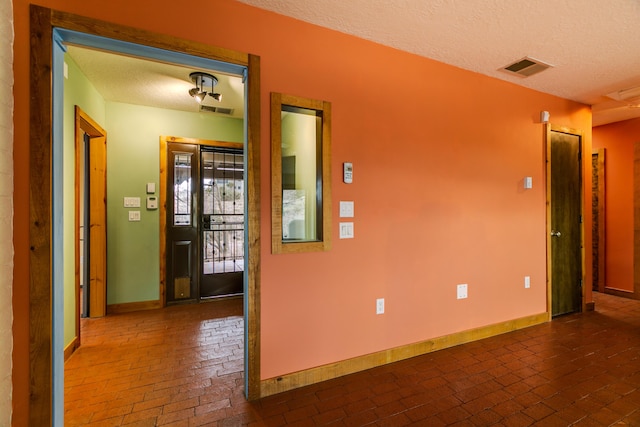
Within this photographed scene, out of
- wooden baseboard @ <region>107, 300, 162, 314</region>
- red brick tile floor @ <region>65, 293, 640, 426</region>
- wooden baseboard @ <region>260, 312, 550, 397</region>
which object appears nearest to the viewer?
red brick tile floor @ <region>65, 293, 640, 426</region>

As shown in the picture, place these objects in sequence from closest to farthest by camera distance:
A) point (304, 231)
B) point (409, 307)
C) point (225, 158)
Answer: point (304, 231), point (409, 307), point (225, 158)

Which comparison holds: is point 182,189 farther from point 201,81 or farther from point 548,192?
point 548,192

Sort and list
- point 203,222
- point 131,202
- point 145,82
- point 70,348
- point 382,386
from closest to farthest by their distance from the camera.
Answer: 1. point 382,386
2. point 70,348
3. point 145,82
4. point 131,202
5. point 203,222

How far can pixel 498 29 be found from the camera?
2277 mm

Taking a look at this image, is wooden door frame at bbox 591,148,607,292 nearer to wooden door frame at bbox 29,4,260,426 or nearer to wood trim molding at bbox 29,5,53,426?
wooden door frame at bbox 29,4,260,426

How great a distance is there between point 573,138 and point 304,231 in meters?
3.77

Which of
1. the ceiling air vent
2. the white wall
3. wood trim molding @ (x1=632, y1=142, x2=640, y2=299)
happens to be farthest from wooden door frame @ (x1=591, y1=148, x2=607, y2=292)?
the white wall

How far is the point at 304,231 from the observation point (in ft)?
7.57

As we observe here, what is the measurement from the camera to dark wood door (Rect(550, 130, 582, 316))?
3619 mm

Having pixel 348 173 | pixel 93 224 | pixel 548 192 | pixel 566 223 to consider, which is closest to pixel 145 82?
pixel 93 224

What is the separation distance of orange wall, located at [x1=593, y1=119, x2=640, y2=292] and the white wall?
6.80 metres

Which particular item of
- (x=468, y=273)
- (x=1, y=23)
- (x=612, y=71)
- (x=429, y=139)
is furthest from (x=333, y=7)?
(x=612, y=71)

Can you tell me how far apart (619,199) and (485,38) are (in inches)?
162

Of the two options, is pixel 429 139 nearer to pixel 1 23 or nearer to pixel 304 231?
pixel 304 231
